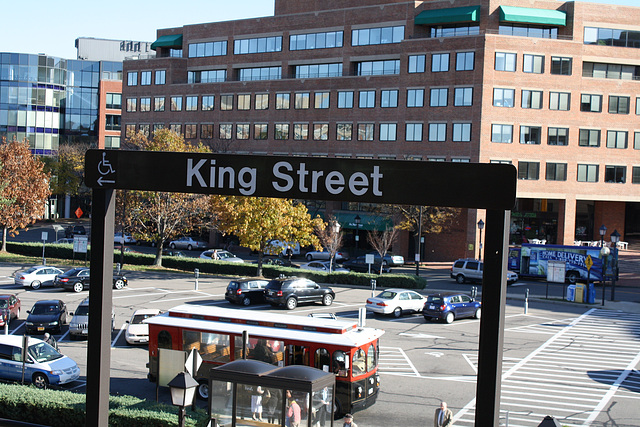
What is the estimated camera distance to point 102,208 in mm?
7496

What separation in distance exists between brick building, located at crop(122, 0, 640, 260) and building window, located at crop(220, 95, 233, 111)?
232cm

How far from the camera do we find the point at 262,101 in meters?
70.1

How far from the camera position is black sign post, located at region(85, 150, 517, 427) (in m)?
6.02

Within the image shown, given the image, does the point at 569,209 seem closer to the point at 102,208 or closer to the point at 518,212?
the point at 518,212

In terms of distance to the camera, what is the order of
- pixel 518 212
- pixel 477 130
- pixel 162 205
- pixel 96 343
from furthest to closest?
pixel 518 212 < pixel 477 130 < pixel 162 205 < pixel 96 343

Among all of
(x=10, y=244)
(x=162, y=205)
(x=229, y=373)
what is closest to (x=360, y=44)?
(x=162, y=205)

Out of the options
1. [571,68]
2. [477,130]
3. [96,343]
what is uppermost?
[571,68]

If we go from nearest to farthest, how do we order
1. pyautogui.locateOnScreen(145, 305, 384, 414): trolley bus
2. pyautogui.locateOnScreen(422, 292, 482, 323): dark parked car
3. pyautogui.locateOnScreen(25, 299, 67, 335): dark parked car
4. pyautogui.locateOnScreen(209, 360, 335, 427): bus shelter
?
pyautogui.locateOnScreen(209, 360, 335, 427): bus shelter
pyautogui.locateOnScreen(145, 305, 384, 414): trolley bus
pyautogui.locateOnScreen(25, 299, 67, 335): dark parked car
pyautogui.locateOnScreen(422, 292, 482, 323): dark parked car

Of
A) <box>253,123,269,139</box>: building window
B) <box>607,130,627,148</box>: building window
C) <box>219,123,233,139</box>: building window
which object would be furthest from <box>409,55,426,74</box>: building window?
<box>219,123,233,139</box>: building window

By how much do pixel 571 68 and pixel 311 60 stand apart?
2582 cm

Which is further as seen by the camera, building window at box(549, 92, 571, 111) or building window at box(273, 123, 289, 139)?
building window at box(273, 123, 289, 139)

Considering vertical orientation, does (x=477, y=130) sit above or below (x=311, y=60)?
below

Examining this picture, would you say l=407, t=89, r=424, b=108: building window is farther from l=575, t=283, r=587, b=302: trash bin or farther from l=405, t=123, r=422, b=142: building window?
l=575, t=283, r=587, b=302: trash bin

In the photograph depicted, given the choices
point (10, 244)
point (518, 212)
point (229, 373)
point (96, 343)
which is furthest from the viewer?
point (518, 212)
